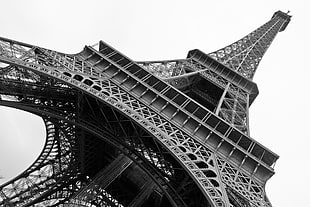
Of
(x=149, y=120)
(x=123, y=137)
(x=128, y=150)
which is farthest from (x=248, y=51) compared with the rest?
(x=149, y=120)

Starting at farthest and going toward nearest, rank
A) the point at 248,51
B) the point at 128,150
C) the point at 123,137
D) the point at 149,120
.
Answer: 1. the point at 248,51
2. the point at 128,150
3. the point at 123,137
4. the point at 149,120

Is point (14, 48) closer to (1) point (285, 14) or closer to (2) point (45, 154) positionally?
(2) point (45, 154)

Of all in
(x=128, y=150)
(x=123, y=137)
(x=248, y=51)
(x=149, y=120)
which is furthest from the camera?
(x=248, y=51)

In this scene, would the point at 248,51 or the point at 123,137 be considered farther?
the point at 248,51

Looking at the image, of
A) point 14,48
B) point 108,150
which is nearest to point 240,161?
point 108,150

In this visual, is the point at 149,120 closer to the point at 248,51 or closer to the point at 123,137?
the point at 123,137

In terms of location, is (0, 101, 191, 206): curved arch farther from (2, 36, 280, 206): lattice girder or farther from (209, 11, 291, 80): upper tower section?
(209, 11, 291, 80): upper tower section
